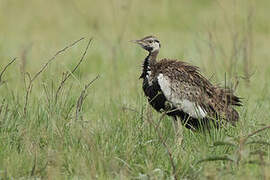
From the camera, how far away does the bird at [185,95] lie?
20.2ft

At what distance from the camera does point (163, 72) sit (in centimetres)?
628

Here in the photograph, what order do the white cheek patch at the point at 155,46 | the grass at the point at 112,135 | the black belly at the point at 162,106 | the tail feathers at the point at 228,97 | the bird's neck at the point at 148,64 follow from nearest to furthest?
the grass at the point at 112,135 < the black belly at the point at 162,106 < the tail feathers at the point at 228,97 < the bird's neck at the point at 148,64 < the white cheek patch at the point at 155,46

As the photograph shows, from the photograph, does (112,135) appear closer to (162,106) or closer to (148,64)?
(162,106)

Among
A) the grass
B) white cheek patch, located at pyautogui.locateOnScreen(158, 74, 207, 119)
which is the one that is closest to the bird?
white cheek patch, located at pyautogui.locateOnScreen(158, 74, 207, 119)

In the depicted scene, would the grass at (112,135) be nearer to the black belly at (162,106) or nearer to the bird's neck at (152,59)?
the black belly at (162,106)

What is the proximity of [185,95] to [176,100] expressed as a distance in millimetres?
98

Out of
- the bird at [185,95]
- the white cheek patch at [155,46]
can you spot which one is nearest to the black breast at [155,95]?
the bird at [185,95]

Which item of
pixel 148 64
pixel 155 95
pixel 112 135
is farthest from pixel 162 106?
pixel 112 135

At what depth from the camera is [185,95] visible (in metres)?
6.25

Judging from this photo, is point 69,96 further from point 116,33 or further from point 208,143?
point 116,33

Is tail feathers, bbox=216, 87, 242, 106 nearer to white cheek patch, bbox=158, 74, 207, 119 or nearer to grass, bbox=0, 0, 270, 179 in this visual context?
grass, bbox=0, 0, 270, 179

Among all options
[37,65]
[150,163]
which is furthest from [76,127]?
[37,65]

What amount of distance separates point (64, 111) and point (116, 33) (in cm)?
619

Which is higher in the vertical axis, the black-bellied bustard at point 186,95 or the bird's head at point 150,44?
the bird's head at point 150,44
